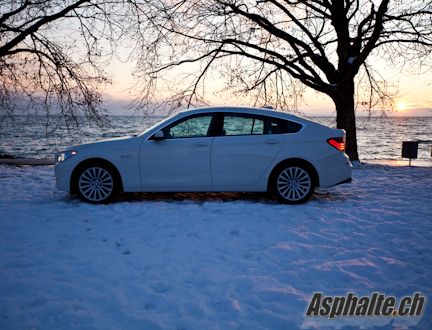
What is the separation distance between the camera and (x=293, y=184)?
602 cm

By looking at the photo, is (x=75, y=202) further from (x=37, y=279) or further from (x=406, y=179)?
(x=406, y=179)

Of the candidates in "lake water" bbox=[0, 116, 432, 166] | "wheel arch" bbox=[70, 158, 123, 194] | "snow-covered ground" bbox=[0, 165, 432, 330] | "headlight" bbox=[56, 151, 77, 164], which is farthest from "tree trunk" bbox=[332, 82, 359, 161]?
"headlight" bbox=[56, 151, 77, 164]

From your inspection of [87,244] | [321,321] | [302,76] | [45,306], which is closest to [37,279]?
[45,306]

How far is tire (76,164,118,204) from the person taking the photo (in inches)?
235

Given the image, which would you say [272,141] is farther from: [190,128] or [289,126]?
[190,128]

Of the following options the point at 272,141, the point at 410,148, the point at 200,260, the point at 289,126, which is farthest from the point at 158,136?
the point at 410,148

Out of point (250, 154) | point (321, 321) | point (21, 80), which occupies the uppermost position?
point (21, 80)

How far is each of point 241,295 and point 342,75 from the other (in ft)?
32.8

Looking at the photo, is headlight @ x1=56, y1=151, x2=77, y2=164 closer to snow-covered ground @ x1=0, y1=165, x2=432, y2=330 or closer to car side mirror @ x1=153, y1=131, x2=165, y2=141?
snow-covered ground @ x1=0, y1=165, x2=432, y2=330

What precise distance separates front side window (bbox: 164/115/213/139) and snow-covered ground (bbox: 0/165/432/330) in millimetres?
1256

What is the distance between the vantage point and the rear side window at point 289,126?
6.05m

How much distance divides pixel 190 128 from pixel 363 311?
4134mm

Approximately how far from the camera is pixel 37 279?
3180mm

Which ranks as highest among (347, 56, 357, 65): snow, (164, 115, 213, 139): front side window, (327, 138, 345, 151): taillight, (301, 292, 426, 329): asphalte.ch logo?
(347, 56, 357, 65): snow
